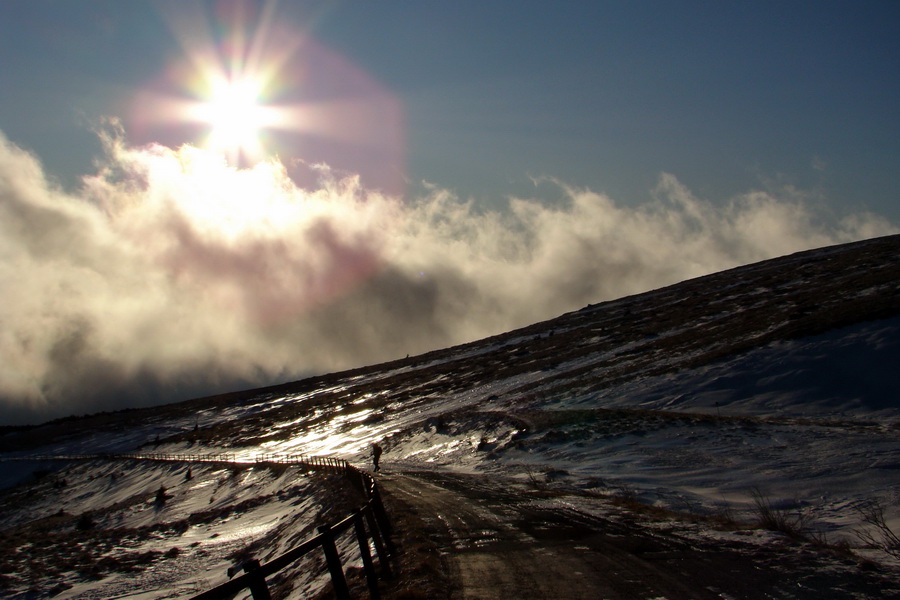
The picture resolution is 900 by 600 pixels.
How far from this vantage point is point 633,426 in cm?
2878

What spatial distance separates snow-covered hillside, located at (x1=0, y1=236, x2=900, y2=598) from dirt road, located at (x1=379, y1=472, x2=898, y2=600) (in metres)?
4.40

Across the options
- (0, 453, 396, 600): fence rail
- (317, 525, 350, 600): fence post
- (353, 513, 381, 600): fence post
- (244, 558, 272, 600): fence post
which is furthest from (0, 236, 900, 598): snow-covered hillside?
(244, 558, 272, 600): fence post

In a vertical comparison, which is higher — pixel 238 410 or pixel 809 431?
pixel 238 410

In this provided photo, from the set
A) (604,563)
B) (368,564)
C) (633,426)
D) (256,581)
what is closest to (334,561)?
(368,564)

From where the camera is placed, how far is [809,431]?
2439cm

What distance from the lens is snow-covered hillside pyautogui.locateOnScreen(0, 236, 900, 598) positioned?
1998 centimetres

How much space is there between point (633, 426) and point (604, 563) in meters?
19.9

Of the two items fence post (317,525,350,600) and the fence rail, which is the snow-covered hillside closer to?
the fence rail

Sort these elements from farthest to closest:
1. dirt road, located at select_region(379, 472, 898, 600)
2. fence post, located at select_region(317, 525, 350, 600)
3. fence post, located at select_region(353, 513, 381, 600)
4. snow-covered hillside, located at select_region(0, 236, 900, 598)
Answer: snow-covered hillside, located at select_region(0, 236, 900, 598)
fence post, located at select_region(353, 513, 381, 600)
dirt road, located at select_region(379, 472, 898, 600)
fence post, located at select_region(317, 525, 350, 600)

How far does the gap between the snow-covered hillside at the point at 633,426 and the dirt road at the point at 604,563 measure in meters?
4.40

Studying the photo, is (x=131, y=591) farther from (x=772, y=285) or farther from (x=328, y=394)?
(x=772, y=285)

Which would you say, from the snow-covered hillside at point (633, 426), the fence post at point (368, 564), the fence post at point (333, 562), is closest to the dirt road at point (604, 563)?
the fence post at point (368, 564)

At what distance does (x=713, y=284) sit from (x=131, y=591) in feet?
282

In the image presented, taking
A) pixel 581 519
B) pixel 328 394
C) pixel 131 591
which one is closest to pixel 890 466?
pixel 581 519
